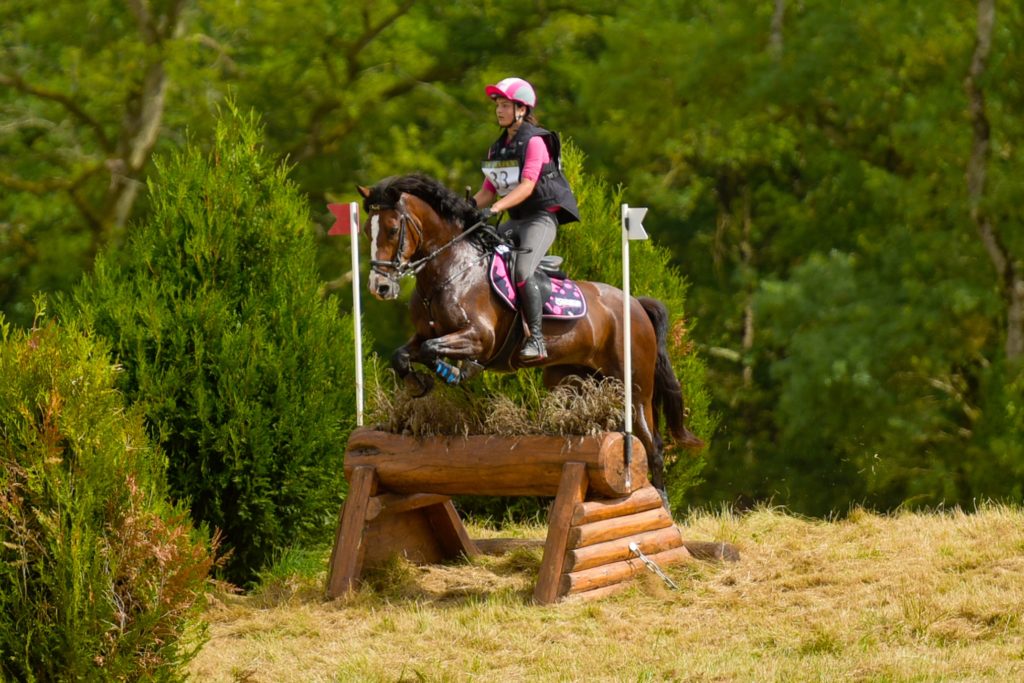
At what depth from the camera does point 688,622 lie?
7375mm

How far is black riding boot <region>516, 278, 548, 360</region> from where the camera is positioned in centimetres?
791

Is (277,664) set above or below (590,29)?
below

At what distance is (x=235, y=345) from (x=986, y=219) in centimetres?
1167

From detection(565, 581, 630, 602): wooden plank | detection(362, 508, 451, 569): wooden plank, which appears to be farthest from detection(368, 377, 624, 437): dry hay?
detection(565, 581, 630, 602): wooden plank

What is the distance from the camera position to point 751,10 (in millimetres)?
21031

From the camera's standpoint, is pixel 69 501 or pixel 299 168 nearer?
pixel 69 501

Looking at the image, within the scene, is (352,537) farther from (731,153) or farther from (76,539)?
(731,153)

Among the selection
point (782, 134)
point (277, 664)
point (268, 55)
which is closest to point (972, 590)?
point (277, 664)

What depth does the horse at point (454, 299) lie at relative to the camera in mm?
7531

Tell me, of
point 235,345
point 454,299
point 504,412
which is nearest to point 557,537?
point 504,412

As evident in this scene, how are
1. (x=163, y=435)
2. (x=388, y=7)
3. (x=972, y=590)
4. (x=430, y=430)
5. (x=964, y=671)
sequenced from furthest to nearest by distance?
(x=388, y=7)
(x=163, y=435)
(x=430, y=430)
(x=972, y=590)
(x=964, y=671)

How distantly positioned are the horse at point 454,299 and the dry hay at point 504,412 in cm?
23

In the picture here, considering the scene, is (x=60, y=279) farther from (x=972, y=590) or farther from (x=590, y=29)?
(x=972, y=590)

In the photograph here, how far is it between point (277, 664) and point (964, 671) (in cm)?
332
